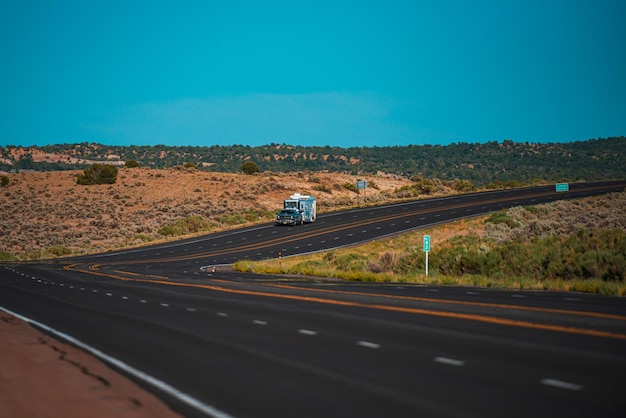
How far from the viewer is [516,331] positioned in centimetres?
1273

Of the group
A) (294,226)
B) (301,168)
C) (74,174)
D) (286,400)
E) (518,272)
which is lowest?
(286,400)

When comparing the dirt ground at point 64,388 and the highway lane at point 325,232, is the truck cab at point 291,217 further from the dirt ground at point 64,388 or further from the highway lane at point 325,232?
the dirt ground at point 64,388

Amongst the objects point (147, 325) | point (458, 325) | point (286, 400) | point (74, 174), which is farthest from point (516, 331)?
point (74, 174)

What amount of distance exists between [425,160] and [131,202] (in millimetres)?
106034

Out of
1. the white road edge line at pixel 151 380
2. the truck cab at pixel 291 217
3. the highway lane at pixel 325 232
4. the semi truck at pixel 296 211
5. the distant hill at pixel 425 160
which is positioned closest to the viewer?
the white road edge line at pixel 151 380

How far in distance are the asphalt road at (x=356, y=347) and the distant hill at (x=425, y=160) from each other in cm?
13095

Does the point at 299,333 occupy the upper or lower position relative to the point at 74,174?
lower

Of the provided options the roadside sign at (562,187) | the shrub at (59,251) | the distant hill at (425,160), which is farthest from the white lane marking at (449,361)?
the distant hill at (425,160)

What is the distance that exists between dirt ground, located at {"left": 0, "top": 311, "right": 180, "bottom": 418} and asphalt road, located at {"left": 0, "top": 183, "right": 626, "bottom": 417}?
327 millimetres

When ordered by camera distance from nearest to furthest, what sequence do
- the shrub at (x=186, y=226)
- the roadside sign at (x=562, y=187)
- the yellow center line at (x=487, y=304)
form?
the yellow center line at (x=487, y=304), the shrub at (x=186, y=226), the roadside sign at (x=562, y=187)

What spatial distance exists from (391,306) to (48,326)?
26.4 ft

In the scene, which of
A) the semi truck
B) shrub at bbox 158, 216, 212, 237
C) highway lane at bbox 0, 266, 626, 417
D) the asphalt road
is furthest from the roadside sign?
highway lane at bbox 0, 266, 626, 417

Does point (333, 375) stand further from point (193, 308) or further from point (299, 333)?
point (193, 308)

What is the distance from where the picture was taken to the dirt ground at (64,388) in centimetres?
809
